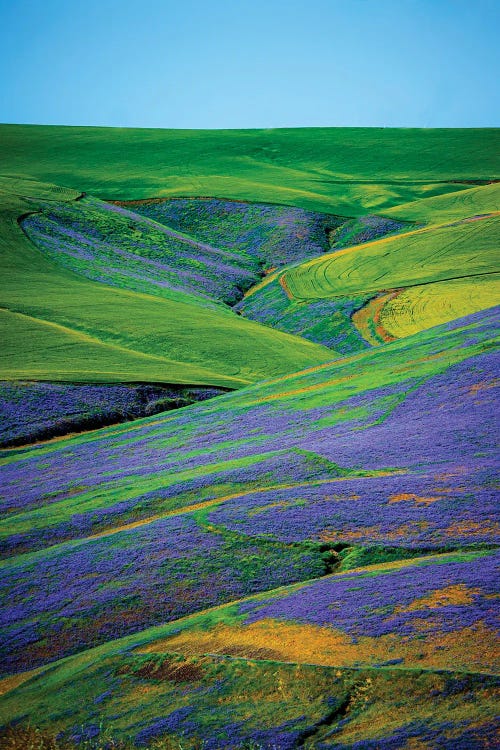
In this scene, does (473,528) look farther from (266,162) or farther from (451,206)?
(266,162)

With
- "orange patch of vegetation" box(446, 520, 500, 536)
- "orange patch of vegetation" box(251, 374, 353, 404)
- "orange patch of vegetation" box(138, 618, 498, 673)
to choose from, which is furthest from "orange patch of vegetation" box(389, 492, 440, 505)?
"orange patch of vegetation" box(251, 374, 353, 404)

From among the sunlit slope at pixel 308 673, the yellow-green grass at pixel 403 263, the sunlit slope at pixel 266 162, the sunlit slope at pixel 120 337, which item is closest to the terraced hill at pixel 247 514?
the sunlit slope at pixel 308 673

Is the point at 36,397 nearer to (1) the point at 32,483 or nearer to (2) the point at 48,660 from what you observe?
(1) the point at 32,483

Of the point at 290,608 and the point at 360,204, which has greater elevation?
the point at 360,204

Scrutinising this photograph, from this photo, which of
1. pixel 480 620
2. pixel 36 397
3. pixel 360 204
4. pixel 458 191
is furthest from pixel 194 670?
pixel 458 191

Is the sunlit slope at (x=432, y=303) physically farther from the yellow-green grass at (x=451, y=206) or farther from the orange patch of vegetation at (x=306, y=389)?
the yellow-green grass at (x=451, y=206)

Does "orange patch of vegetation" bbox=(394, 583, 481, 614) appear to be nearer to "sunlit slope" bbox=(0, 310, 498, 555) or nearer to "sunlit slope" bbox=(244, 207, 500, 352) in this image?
"sunlit slope" bbox=(0, 310, 498, 555)
